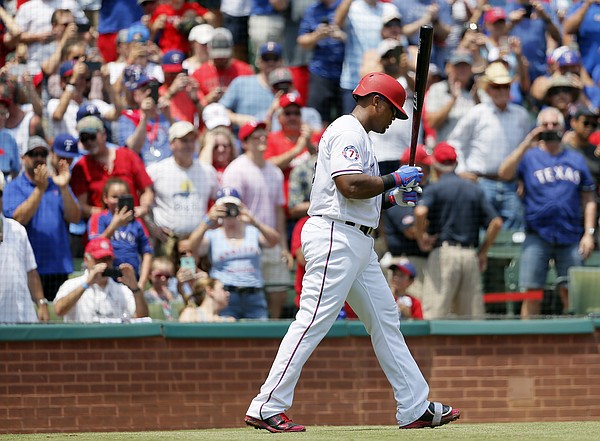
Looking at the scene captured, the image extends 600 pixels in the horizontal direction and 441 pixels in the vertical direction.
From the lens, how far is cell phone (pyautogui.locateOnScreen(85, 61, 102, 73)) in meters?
10.8

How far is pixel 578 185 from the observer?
402 inches

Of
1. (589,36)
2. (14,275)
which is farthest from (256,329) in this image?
(589,36)

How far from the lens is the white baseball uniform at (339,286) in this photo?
5.96 meters

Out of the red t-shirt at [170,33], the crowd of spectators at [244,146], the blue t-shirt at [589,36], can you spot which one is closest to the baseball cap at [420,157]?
the crowd of spectators at [244,146]

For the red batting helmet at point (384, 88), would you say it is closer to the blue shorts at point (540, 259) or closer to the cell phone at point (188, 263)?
the cell phone at point (188, 263)

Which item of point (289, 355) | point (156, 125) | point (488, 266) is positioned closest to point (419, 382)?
point (289, 355)

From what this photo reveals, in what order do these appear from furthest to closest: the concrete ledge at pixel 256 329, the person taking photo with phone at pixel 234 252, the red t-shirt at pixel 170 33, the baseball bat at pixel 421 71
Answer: the red t-shirt at pixel 170 33
the person taking photo with phone at pixel 234 252
the concrete ledge at pixel 256 329
the baseball bat at pixel 421 71

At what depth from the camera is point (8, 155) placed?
9.70 m

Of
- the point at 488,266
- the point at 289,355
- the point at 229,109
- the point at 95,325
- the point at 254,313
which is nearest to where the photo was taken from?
the point at 289,355

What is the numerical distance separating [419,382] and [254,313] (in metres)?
3.31

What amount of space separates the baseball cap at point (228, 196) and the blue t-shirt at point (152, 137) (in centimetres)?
95

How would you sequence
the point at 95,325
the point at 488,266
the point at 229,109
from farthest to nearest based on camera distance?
the point at 229,109
the point at 488,266
the point at 95,325

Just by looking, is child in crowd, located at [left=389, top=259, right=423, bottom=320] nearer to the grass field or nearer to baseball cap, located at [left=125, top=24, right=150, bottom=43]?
the grass field

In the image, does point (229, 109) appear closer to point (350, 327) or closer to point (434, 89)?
point (434, 89)
